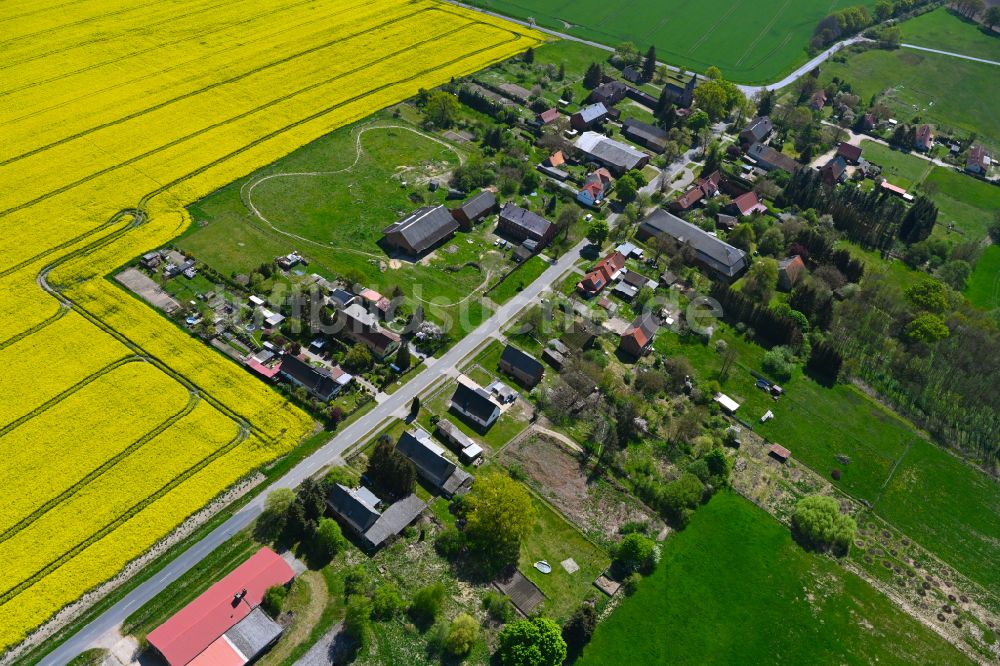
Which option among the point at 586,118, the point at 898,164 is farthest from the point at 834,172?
the point at 586,118

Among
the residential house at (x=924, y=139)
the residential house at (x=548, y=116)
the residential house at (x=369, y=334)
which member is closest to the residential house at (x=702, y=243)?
the residential house at (x=548, y=116)

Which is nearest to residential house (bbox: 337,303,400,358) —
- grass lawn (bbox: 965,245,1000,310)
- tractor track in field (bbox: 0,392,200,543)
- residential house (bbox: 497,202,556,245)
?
tractor track in field (bbox: 0,392,200,543)

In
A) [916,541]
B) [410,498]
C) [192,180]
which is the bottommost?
[916,541]

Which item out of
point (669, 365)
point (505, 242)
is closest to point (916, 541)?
point (669, 365)

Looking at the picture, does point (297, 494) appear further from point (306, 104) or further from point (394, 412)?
point (306, 104)

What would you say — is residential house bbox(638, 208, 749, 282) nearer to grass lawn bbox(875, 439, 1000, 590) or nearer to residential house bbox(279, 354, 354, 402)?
grass lawn bbox(875, 439, 1000, 590)

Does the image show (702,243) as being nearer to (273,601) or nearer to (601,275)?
(601,275)
